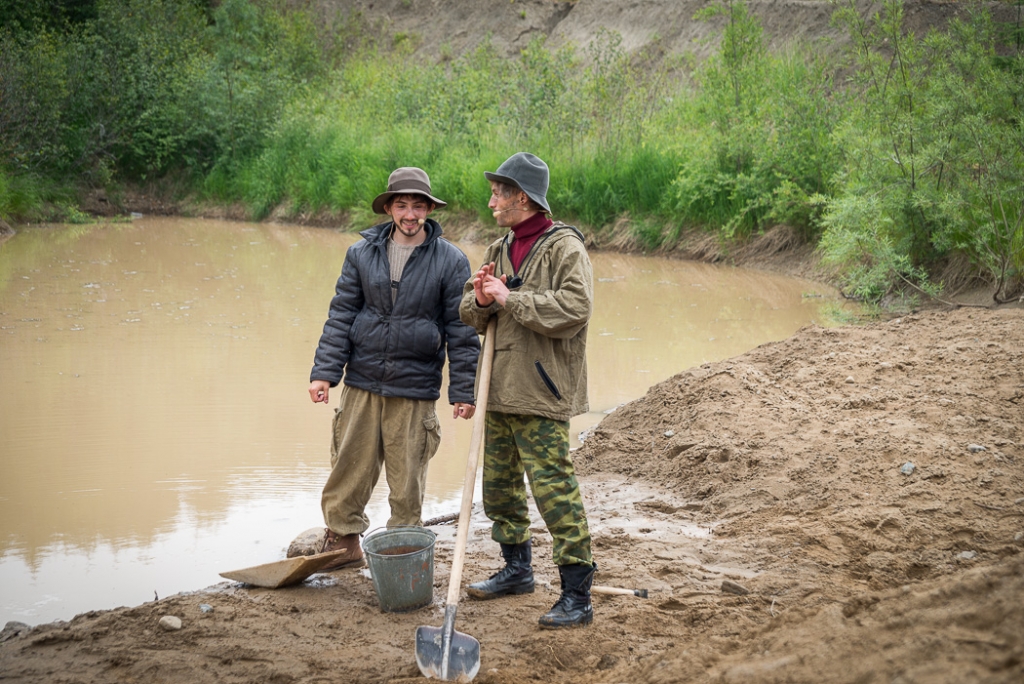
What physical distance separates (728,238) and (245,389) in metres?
9.55

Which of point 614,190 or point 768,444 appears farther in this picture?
point 614,190

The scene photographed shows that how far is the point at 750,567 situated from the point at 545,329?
153 centimetres

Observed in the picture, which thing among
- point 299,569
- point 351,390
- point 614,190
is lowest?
point 299,569

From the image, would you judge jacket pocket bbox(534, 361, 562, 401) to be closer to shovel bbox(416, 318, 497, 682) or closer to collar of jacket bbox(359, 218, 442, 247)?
shovel bbox(416, 318, 497, 682)

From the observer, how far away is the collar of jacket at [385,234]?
14.9 feet

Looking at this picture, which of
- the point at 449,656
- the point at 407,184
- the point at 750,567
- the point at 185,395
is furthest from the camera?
the point at 185,395

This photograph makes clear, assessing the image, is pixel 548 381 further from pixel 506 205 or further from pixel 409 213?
pixel 409 213

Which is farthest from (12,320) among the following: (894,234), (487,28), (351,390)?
(487,28)

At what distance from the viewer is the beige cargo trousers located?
452cm

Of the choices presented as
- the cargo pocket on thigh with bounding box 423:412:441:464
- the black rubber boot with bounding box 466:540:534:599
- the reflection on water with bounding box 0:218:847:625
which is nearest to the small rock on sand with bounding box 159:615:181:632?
the reflection on water with bounding box 0:218:847:625

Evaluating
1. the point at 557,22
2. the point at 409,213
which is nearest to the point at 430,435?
the point at 409,213

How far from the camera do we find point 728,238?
50.3 feet

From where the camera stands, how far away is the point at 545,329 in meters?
3.72

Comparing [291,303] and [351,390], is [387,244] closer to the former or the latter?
[351,390]
